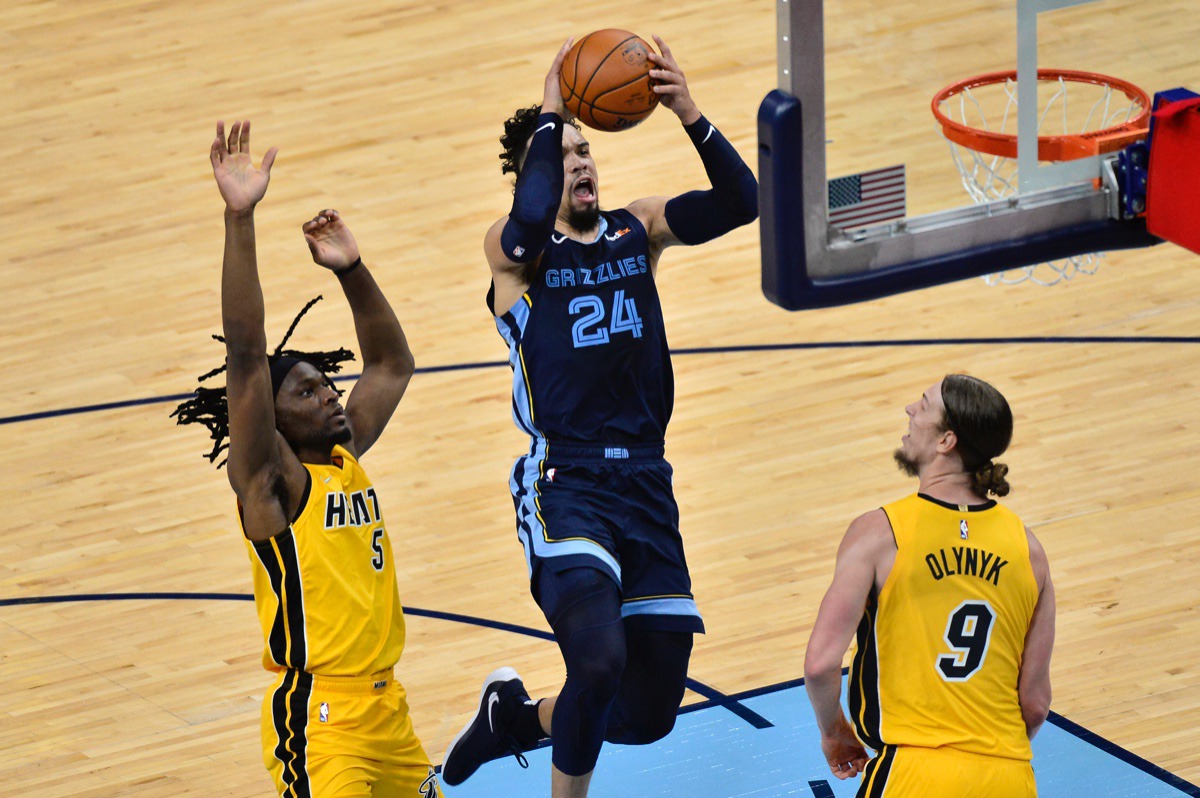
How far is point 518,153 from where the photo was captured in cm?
584

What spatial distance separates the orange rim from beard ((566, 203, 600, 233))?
1.60m

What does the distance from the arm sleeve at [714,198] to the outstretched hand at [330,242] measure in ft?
3.18

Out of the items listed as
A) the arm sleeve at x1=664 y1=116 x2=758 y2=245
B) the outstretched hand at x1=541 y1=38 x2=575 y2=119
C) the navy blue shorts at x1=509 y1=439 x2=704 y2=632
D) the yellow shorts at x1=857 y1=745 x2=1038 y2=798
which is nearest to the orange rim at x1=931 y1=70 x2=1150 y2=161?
the arm sleeve at x1=664 y1=116 x2=758 y2=245

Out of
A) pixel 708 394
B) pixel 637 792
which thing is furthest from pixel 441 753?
pixel 708 394

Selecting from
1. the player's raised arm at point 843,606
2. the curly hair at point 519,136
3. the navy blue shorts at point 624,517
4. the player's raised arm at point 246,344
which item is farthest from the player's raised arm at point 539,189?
the player's raised arm at point 843,606

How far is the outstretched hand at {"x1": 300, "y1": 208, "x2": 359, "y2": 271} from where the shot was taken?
18.0 feet

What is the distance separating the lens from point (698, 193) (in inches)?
225

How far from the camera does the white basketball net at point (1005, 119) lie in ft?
21.6

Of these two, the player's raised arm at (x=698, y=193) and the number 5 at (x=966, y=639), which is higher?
the player's raised arm at (x=698, y=193)

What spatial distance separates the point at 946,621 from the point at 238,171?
6.80ft

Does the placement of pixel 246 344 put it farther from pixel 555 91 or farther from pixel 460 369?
pixel 460 369

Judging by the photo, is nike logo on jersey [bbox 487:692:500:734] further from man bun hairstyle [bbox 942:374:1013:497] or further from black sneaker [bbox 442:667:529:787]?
man bun hairstyle [bbox 942:374:1013:497]

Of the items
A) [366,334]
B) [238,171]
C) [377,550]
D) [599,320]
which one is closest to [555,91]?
[599,320]

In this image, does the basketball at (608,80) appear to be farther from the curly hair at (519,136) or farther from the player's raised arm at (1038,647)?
the player's raised arm at (1038,647)
